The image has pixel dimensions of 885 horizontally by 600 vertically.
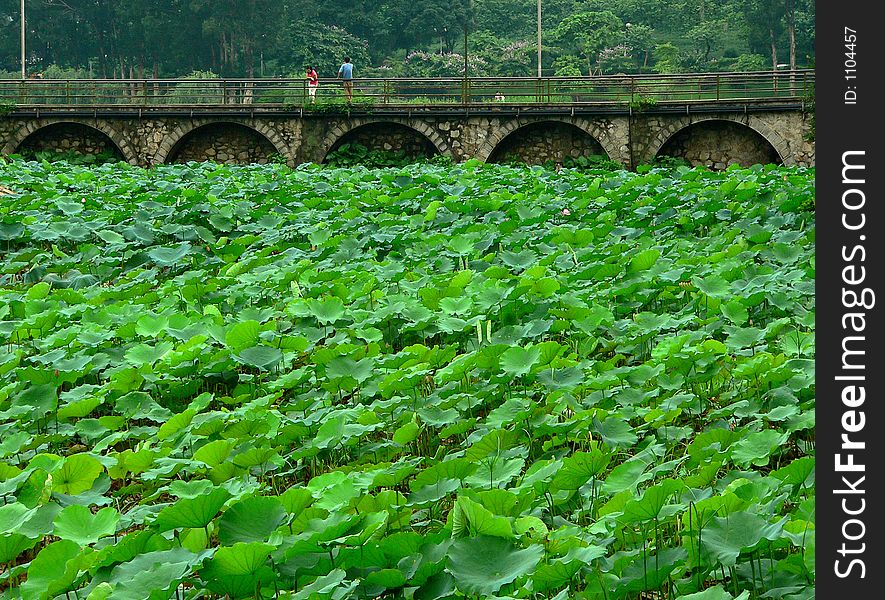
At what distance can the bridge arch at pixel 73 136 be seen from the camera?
22094 millimetres

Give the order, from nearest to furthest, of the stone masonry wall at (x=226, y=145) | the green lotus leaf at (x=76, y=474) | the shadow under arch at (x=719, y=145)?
the green lotus leaf at (x=76, y=474) → the shadow under arch at (x=719, y=145) → the stone masonry wall at (x=226, y=145)

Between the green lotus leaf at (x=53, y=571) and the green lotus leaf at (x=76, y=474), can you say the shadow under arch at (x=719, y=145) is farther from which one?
the green lotus leaf at (x=53, y=571)

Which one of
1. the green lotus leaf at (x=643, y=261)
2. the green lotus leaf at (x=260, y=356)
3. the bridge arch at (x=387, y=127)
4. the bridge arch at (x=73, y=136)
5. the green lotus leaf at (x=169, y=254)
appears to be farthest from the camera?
the bridge arch at (x=387, y=127)

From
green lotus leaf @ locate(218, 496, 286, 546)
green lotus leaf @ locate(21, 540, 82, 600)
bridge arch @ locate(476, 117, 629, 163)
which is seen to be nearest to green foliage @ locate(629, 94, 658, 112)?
bridge arch @ locate(476, 117, 629, 163)

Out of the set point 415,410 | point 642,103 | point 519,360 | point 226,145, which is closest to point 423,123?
point 226,145

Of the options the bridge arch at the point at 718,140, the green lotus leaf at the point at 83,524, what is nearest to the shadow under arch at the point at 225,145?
the bridge arch at the point at 718,140

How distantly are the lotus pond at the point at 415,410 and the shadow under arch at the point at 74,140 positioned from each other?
14.8 meters

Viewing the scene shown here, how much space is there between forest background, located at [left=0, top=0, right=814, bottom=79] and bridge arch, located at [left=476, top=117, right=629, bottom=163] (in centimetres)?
2295

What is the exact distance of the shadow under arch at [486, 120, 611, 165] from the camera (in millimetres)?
22359

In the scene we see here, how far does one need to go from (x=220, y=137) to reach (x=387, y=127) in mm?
3926

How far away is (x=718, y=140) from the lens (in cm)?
2162

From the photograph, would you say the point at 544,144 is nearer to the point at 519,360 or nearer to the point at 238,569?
the point at 519,360

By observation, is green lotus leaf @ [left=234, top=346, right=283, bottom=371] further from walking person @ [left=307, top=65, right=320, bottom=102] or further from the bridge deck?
walking person @ [left=307, top=65, right=320, bottom=102]
